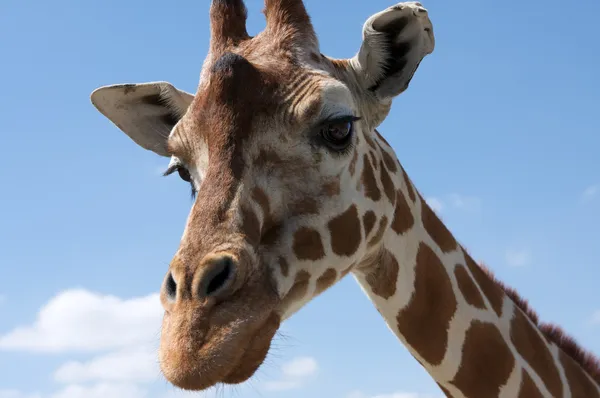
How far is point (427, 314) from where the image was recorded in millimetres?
4617

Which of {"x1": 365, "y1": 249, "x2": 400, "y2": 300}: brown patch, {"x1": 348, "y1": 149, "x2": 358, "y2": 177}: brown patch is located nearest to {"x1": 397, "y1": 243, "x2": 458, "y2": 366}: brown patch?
{"x1": 365, "y1": 249, "x2": 400, "y2": 300}: brown patch

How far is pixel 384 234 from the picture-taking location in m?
4.47

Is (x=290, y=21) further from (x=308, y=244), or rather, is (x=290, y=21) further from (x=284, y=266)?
(x=284, y=266)

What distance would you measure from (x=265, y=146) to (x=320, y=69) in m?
0.88

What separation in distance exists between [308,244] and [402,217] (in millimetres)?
1218

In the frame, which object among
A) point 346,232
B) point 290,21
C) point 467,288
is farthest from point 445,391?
point 290,21

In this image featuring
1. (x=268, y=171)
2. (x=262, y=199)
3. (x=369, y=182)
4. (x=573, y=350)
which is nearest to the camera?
(x=262, y=199)

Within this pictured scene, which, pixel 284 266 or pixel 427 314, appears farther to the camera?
pixel 427 314

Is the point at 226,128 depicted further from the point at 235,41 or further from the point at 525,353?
the point at 525,353

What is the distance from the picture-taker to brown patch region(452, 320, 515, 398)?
4637 millimetres

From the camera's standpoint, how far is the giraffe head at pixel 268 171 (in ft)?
10.0

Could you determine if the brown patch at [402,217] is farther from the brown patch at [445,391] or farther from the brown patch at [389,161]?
the brown patch at [445,391]

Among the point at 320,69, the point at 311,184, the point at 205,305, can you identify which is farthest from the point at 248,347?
the point at 320,69

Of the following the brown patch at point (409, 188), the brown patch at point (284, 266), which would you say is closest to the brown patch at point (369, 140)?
the brown patch at point (409, 188)
